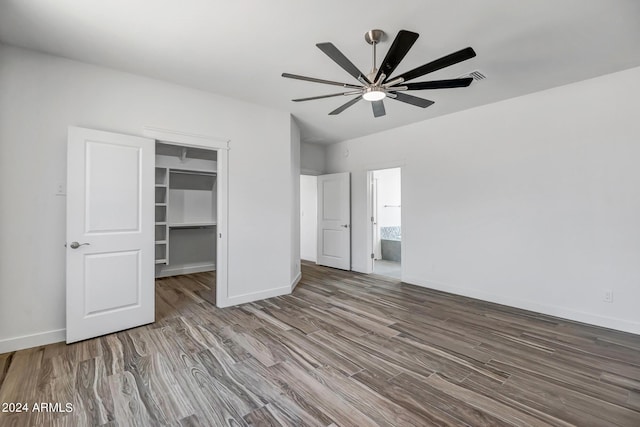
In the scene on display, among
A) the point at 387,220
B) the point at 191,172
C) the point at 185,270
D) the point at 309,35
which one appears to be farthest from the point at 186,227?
the point at 387,220

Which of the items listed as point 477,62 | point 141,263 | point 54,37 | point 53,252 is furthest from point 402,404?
point 54,37

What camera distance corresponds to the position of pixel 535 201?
361 cm

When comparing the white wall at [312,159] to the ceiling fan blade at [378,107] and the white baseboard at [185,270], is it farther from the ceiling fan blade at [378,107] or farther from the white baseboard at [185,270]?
the ceiling fan blade at [378,107]

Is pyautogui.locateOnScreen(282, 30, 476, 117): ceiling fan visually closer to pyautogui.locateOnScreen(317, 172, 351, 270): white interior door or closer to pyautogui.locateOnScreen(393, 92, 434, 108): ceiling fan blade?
pyautogui.locateOnScreen(393, 92, 434, 108): ceiling fan blade

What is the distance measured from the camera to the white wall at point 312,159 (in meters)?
6.21

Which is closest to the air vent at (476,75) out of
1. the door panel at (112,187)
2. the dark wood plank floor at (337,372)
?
the dark wood plank floor at (337,372)

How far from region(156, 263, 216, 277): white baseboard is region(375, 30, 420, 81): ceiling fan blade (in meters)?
5.17

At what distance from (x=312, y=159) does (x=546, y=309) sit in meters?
4.75

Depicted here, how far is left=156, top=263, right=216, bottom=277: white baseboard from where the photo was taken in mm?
5477

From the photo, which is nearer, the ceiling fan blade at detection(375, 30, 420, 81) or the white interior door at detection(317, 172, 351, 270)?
the ceiling fan blade at detection(375, 30, 420, 81)

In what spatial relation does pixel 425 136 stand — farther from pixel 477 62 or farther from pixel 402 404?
pixel 402 404

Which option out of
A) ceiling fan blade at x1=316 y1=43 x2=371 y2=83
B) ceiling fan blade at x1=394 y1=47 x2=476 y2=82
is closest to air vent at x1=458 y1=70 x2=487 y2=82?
ceiling fan blade at x1=394 y1=47 x2=476 y2=82

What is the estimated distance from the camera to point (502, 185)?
3.89 metres

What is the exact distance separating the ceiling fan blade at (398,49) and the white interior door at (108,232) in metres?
2.56
